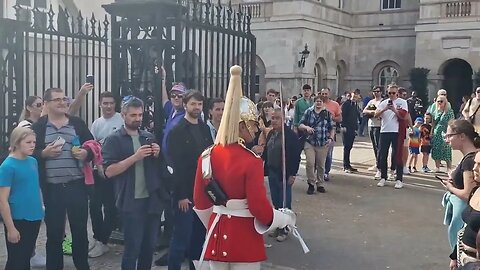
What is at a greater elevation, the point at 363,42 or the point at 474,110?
the point at 363,42

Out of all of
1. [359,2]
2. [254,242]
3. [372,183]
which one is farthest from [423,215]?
[359,2]

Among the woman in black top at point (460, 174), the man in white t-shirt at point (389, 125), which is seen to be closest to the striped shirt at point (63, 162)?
the woman in black top at point (460, 174)

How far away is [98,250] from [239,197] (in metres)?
3.15

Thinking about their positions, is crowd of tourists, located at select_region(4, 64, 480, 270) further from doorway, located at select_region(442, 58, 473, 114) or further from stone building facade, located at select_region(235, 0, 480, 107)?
doorway, located at select_region(442, 58, 473, 114)

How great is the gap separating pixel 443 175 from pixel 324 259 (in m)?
6.81

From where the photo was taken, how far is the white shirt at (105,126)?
6.84 m

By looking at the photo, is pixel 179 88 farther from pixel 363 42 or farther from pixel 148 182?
pixel 363 42

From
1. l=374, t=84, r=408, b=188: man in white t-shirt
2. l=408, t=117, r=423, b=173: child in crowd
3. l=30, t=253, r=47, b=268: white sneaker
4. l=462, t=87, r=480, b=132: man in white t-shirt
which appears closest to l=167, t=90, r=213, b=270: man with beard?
l=30, t=253, r=47, b=268: white sneaker

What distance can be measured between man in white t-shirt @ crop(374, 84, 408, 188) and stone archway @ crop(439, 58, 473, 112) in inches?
684

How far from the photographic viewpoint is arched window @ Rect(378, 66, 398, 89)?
29547mm

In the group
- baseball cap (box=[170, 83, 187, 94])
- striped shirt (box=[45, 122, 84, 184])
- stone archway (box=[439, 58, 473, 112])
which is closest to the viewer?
striped shirt (box=[45, 122, 84, 184])

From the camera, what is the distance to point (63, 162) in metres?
5.47

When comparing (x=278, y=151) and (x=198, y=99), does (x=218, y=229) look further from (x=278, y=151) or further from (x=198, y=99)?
(x=278, y=151)

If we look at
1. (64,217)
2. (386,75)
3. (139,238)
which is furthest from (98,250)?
(386,75)
